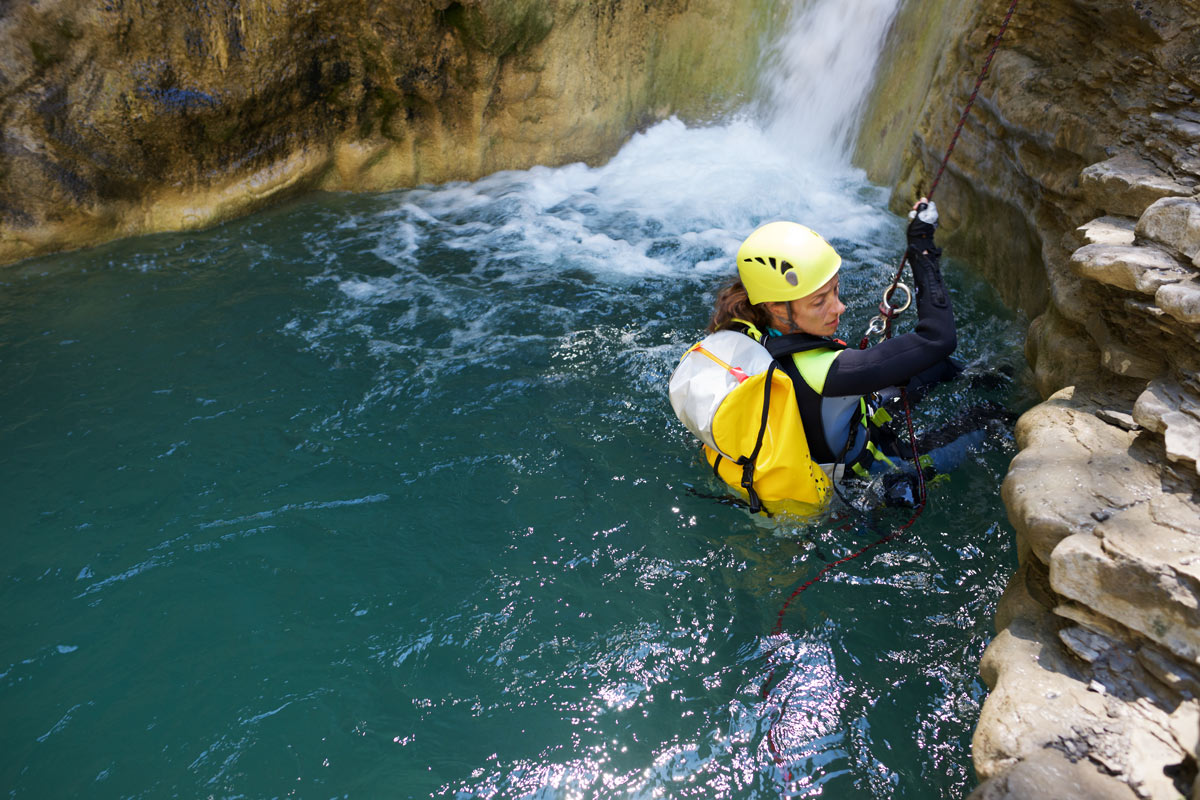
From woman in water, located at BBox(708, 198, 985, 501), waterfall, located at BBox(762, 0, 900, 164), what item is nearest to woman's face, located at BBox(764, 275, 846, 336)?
woman in water, located at BBox(708, 198, 985, 501)

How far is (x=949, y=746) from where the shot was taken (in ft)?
8.50

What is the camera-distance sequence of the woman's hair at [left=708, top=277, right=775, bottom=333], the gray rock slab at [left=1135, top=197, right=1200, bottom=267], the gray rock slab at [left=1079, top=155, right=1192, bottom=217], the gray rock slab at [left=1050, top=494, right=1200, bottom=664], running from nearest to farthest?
1. the gray rock slab at [left=1050, top=494, right=1200, bottom=664]
2. the gray rock slab at [left=1135, top=197, right=1200, bottom=267]
3. the gray rock slab at [left=1079, top=155, right=1192, bottom=217]
4. the woman's hair at [left=708, top=277, right=775, bottom=333]

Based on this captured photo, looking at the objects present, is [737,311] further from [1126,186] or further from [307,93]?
[307,93]

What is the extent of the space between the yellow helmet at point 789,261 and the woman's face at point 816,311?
39 mm

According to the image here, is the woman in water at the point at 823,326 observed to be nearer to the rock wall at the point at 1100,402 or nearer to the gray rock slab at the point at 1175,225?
the rock wall at the point at 1100,402

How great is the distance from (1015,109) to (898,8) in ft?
11.5

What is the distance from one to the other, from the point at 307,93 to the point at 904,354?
22.3ft

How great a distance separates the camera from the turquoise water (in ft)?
8.85

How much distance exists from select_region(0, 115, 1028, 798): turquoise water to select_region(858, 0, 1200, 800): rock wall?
1.94 ft

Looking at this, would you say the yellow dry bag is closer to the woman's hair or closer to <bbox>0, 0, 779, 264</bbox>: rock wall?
the woman's hair

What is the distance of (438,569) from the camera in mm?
3449

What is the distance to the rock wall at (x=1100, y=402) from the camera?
189 cm

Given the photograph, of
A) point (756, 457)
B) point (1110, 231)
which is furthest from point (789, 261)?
point (1110, 231)

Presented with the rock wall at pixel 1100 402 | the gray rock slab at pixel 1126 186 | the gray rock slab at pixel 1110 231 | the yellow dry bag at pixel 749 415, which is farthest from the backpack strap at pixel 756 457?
the gray rock slab at pixel 1126 186
